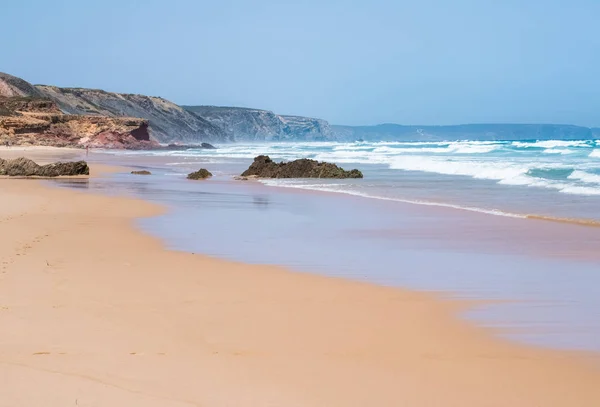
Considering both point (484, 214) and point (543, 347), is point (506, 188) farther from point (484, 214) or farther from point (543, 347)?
point (543, 347)

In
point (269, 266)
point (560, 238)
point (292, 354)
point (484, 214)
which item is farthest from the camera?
point (484, 214)

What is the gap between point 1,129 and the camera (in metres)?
59.2

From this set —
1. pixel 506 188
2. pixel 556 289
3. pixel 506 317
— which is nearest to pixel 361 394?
pixel 506 317

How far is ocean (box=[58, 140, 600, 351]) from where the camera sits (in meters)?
6.24

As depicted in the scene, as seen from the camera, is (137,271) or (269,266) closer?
(137,271)

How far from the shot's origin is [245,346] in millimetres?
4770

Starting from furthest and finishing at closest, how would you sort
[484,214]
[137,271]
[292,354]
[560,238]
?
[484,214]
[560,238]
[137,271]
[292,354]

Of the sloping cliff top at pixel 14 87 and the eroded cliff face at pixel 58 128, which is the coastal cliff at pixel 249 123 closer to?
the sloping cliff top at pixel 14 87

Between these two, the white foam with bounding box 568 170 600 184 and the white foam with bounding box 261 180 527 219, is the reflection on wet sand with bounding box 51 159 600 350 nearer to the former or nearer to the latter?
the white foam with bounding box 261 180 527 219

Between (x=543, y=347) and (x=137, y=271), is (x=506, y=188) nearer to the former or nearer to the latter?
(x=137, y=271)

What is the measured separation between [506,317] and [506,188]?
14.8 m

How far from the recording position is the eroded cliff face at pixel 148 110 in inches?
4523

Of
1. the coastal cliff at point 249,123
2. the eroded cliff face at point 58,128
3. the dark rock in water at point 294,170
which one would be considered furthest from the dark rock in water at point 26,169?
the coastal cliff at point 249,123

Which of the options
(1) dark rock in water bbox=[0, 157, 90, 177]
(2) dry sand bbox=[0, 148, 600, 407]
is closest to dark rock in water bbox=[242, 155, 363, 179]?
(1) dark rock in water bbox=[0, 157, 90, 177]
